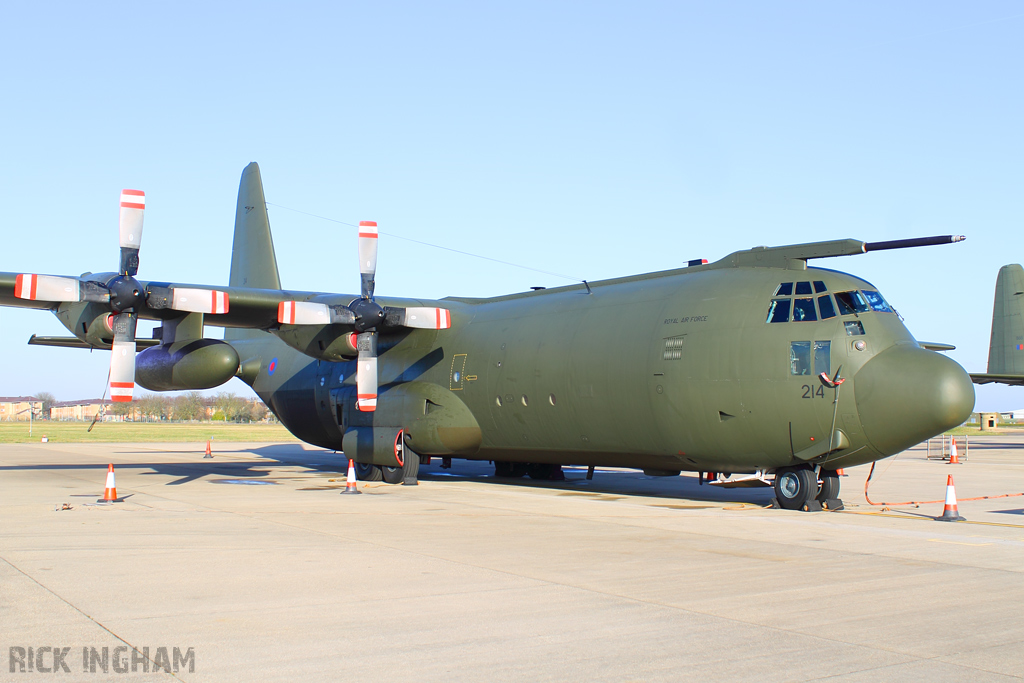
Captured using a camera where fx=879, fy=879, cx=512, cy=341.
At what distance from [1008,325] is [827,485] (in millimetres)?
33012

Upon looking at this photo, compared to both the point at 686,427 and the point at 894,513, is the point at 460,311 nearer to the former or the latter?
the point at 686,427

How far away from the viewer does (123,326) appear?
17.7m

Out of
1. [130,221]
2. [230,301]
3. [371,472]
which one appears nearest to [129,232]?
[130,221]

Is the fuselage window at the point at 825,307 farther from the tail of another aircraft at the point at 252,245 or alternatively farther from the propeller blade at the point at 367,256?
the tail of another aircraft at the point at 252,245

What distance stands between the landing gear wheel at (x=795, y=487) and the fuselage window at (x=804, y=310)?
8.06 feet

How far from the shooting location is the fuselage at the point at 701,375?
13.1m

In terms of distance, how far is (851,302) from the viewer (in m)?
13.9

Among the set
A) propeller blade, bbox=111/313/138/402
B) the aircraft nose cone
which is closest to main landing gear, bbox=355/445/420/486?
propeller blade, bbox=111/313/138/402

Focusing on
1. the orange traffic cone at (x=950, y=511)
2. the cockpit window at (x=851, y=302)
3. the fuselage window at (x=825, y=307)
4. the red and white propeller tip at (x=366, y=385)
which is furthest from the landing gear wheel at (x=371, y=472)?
the orange traffic cone at (x=950, y=511)

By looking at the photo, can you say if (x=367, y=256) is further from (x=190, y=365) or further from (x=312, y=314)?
(x=190, y=365)

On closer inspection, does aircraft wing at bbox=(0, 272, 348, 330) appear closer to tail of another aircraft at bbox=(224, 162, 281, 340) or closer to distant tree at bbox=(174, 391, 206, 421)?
tail of another aircraft at bbox=(224, 162, 281, 340)

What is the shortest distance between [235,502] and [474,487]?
577 centimetres

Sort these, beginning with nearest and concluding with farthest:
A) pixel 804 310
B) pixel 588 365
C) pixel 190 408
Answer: pixel 804 310 → pixel 588 365 → pixel 190 408

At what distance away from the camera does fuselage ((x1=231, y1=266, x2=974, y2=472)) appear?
13148mm
